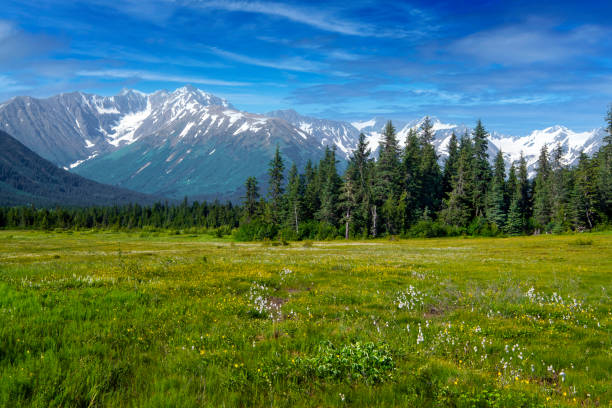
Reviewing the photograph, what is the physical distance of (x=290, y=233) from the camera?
8744 centimetres

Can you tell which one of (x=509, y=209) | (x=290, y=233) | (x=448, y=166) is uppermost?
(x=448, y=166)

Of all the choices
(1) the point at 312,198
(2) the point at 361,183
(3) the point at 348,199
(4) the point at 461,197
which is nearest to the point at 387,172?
(2) the point at 361,183

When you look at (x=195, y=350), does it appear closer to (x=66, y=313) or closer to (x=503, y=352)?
(x=66, y=313)

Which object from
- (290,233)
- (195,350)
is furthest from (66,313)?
(290,233)

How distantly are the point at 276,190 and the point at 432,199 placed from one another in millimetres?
49496

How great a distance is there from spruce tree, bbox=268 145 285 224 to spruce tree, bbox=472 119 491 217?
193 feet

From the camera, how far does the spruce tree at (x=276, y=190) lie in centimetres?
10231

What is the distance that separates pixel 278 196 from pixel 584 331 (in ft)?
325

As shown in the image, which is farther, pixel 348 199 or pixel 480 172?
pixel 480 172

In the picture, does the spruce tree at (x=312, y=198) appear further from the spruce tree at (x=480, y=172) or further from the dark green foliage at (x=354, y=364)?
the dark green foliage at (x=354, y=364)

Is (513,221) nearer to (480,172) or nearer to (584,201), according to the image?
(584,201)

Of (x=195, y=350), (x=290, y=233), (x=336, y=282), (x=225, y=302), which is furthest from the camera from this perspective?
(x=290, y=233)

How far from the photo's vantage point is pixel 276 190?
343ft

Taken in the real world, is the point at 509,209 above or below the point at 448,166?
below
